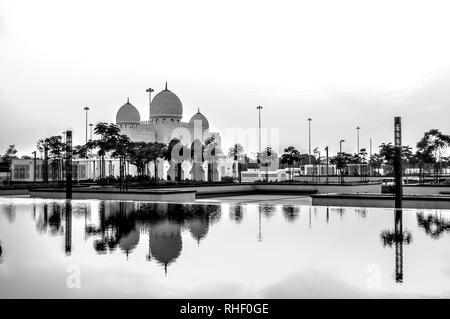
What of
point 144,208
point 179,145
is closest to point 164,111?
point 179,145

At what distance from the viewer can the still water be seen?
261 inches

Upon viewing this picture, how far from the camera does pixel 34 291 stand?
21.3 ft

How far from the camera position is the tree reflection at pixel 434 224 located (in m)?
11.6

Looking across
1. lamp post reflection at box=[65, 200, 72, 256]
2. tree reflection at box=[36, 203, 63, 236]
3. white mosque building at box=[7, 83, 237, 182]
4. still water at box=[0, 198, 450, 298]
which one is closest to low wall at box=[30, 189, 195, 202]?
tree reflection at box=[36, 203, 63, 236]

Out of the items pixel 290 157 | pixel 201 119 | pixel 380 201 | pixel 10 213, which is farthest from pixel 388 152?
pixel 10 213

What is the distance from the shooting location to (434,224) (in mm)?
13227

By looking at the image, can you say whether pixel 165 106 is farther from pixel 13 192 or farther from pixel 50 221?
pixel 50 221

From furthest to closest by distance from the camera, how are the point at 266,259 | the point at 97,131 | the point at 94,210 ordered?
the point at 97,131, the point at 94,210, the point at 266,259

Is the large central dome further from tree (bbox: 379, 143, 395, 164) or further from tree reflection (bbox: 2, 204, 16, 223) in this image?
tree reflection (bbox: 2, 204, 16, 223)

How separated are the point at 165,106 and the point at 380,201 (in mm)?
43668

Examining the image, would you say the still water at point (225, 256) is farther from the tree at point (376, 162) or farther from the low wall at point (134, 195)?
the tree at point (376, 162)
